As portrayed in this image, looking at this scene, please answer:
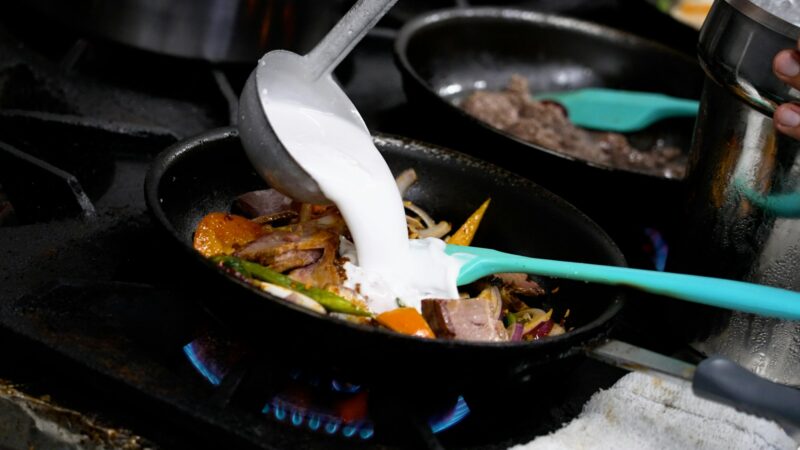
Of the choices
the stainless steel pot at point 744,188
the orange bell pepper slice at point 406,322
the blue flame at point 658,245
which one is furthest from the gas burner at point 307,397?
the blue flame at point 658,245

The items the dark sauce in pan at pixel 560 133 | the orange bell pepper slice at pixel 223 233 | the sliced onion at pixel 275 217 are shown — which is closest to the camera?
the orange bell pepper slice at pixel 223 233

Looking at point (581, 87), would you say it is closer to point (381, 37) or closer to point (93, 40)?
point (381, 37)

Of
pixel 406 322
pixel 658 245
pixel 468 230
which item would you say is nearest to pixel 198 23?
pixel 468 230

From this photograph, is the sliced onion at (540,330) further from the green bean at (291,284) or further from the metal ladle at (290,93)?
the metal ladle at (290,93)

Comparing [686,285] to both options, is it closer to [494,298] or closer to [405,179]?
[494,298]

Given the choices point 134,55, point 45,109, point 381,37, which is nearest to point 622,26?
point 381,37

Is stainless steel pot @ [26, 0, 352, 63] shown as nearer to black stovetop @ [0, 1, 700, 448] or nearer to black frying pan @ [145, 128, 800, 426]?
black stovetop @ [0, 1, 700, 448]
